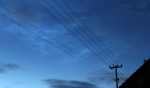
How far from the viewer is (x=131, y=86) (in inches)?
297

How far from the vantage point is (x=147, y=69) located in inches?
303

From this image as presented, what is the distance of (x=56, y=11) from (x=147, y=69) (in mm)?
8879

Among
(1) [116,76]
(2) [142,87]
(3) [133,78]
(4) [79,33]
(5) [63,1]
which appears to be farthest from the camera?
(1) [116,76]

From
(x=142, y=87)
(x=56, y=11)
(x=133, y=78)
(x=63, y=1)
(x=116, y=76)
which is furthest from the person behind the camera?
(x=116, y=76)

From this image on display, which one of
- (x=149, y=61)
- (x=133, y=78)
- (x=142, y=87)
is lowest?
(x=142, y=87)

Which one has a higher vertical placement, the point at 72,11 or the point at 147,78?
the point at 72,11

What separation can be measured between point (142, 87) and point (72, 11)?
30.6 ft

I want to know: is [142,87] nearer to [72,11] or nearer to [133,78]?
[133,78]

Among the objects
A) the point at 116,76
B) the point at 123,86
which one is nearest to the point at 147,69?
the point at 123,86

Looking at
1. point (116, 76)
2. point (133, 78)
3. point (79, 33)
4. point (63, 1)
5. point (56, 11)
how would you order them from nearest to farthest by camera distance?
point (133, 78) → point (63, 1) → point (56, 11) → point (79, 33) → point (116, 76)

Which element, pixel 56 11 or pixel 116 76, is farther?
pixel 116 76

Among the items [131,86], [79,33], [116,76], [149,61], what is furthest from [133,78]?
[116,76]

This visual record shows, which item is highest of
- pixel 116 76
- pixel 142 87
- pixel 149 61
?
pixel 116 76

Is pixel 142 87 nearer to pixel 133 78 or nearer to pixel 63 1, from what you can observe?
pixel 133 78
